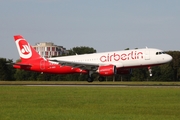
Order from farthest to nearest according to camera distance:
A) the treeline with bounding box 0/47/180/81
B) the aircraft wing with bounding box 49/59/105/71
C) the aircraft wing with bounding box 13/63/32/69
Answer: the treeline with bounding box 0/47/180/81 → the aircraft wing with bounding box 13/63/32/69 → the aircraft wing with bounding box 49/59/105/71

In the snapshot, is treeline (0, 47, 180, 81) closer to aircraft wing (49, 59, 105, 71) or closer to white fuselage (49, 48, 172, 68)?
aircraft wing (49, 59, 105, 71)

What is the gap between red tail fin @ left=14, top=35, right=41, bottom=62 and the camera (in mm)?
64438

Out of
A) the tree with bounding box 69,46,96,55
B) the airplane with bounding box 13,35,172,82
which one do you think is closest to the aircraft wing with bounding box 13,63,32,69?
the airplane with bounding box 13,35,172,82

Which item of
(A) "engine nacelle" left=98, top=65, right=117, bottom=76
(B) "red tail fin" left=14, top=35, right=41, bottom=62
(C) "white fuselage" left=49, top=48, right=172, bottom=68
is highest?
(B) "red tail fin" left=14, top=35, right=41, bottom=62

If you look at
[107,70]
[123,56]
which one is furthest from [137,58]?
[107,70]

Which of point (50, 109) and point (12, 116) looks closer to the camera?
point (12, 116)

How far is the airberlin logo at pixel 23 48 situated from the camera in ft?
213

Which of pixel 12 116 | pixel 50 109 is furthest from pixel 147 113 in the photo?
pixel 12 116

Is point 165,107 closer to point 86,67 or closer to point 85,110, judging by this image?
point 85,110

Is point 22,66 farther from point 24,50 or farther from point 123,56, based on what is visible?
point 123,56

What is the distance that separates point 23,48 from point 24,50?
429 millimetres

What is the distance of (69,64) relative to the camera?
59438 mm

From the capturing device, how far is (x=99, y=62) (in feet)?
192

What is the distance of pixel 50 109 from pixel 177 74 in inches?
3139
